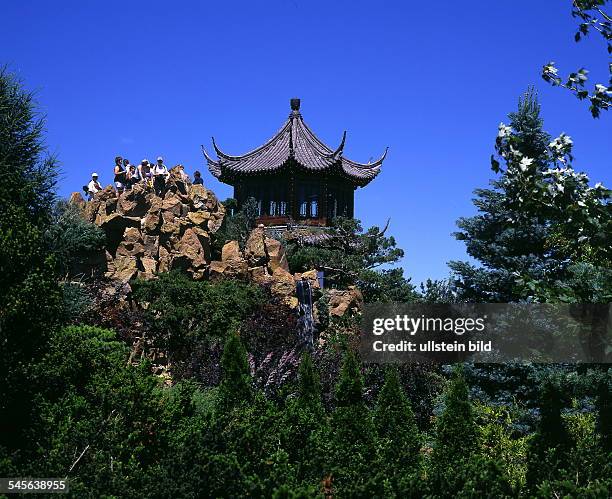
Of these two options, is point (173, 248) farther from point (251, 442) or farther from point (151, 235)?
point (251, 442)

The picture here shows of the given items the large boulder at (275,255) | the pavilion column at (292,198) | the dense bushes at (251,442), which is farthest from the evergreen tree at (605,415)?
the pavilion column at (292,198)

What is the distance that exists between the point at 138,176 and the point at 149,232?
3161mm

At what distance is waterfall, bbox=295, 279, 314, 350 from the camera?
22234 mm

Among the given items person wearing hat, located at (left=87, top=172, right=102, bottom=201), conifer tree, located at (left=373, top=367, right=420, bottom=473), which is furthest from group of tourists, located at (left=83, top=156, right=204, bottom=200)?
conifer tree, located at (left=373, top=367, right=420, bottom=473)

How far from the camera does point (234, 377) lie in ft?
50.4

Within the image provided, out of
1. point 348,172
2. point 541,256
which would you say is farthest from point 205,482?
point 348,172

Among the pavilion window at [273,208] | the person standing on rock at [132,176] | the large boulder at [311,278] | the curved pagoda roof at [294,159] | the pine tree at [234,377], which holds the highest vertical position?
the curved pagoda roof at [294,159]

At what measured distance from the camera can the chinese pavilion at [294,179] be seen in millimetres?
33125

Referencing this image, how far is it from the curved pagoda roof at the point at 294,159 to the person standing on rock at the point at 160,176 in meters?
6.94

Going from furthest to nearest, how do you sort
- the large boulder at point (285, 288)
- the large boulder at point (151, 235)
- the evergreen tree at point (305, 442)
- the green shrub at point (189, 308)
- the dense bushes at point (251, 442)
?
the large boulder at point (151, 235) → the large boulder at point (285, 288) → the green shrub at point (189, 308) → the evergreen tree at point (305, 442) → the dense bushes at point (251, 442)

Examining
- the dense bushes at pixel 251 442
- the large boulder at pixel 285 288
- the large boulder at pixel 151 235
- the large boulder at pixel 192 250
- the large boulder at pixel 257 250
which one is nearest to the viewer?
the dense bushes at pixel 251 442

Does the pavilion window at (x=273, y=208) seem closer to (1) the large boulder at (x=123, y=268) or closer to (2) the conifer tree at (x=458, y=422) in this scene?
(1) the large boulder at (x=123, y=268)

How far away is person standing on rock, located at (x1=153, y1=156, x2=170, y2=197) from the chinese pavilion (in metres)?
7.22

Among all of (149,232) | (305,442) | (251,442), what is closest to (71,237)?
(149,232)
